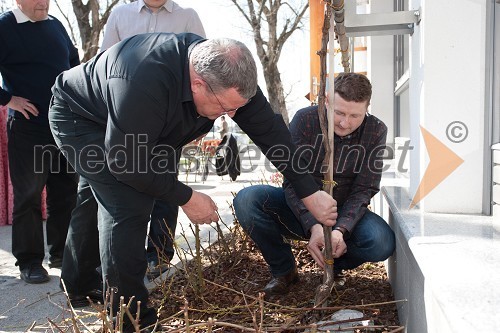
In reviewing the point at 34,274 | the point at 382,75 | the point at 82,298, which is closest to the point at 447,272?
the point at 82,298

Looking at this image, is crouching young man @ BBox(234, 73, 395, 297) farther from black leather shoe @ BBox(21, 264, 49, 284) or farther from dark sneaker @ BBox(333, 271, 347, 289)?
black leather shoe @ BBox(21, 264, 49, 284)

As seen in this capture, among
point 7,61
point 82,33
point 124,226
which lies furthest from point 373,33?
point 82,33

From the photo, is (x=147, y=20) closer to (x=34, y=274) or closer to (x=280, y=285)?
(x=34, y=274)

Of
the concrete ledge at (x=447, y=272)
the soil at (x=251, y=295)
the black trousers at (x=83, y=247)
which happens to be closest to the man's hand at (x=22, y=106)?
the black trousers at (x=83, y=247)

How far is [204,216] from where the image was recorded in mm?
2426

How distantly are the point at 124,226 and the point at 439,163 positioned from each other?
56.7 inches

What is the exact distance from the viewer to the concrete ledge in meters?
1.33

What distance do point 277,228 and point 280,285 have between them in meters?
0.30

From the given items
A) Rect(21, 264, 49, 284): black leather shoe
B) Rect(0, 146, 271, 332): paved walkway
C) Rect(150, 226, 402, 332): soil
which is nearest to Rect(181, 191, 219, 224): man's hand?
Rect(150, 226, 402, 332): soil

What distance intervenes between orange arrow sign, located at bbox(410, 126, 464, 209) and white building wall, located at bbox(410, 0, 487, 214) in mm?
13

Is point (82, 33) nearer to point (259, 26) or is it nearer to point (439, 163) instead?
point (259, 26)

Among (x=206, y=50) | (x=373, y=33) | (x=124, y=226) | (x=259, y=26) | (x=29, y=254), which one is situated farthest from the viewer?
(x=259, y=26)

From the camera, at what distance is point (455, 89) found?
96.5 inches

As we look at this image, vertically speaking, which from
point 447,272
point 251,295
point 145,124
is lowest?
point 251,295
